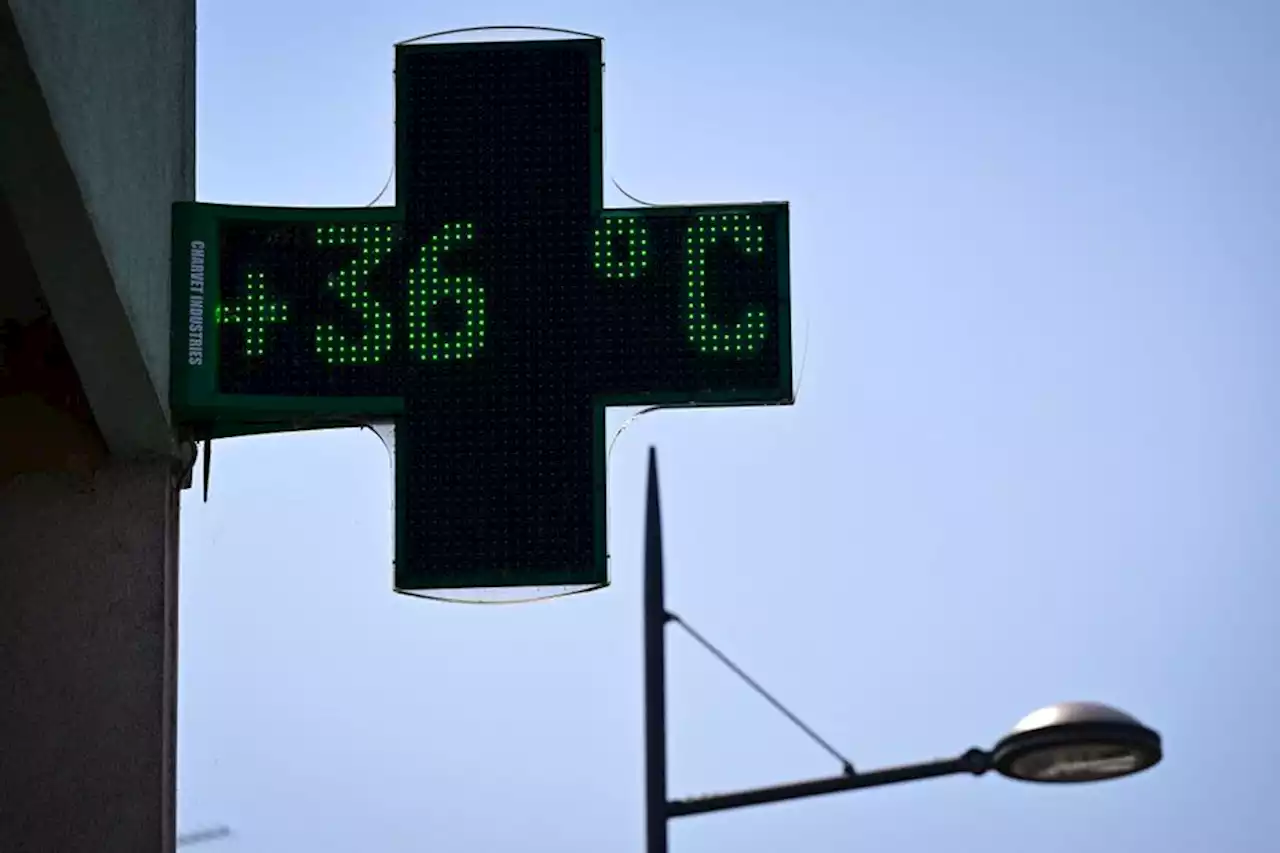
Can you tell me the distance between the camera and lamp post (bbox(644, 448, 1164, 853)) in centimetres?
860

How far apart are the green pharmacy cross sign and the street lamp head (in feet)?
14.8

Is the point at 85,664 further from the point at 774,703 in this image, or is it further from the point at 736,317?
the point at 774,703

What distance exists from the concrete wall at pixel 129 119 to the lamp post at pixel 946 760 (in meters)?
3.17

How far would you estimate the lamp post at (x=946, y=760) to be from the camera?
Result: 8602mm

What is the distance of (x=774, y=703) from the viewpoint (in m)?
9.28

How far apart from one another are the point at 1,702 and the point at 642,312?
11.6 ft

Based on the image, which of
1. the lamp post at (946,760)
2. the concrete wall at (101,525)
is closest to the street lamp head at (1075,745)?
the lamp post at (946,760)

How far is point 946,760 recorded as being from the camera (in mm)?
8844

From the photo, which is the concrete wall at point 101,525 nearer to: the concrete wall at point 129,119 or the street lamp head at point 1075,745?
the concrete wall at point 129,119

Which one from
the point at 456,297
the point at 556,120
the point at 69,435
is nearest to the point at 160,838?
the point at 69,435

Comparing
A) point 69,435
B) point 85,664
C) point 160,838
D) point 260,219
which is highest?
point 260,219

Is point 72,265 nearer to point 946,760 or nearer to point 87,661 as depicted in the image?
point 87,661

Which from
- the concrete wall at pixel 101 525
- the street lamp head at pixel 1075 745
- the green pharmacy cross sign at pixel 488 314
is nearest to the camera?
the street lamp head at pixel 1075 745

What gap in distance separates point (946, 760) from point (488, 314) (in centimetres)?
501
